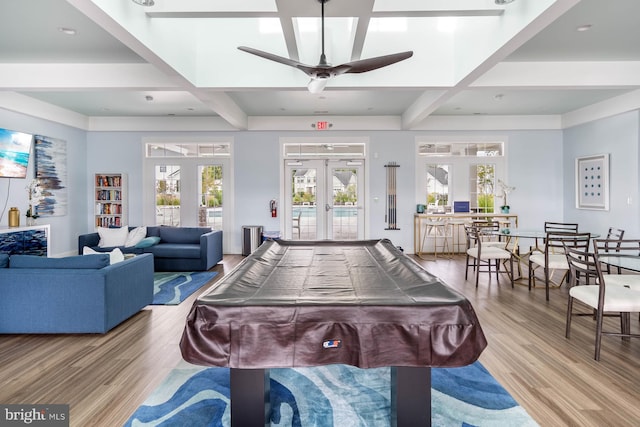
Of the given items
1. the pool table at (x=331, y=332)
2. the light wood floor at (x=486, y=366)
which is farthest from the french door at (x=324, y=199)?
the pool table at (x=331, y=332)

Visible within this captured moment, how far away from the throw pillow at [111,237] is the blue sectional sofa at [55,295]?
3003mm

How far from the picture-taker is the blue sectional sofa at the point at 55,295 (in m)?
3.21

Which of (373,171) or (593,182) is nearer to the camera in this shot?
(593,182)

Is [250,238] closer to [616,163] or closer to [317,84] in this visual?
[317,84]

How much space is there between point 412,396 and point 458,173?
6.91 metres

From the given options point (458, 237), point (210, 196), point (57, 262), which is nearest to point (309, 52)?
point (57, 262)

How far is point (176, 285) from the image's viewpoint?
5121 millimetres

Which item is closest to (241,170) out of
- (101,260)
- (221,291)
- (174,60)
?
(174,60)

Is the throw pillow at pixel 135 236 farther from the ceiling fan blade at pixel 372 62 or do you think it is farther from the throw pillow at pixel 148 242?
the ceiling fan blade at pixel 372 62

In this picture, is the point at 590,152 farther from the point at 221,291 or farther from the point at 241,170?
the point at 221,291

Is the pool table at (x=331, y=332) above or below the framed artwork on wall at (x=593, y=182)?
below

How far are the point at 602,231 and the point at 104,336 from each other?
806cm

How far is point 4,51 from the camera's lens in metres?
4.16

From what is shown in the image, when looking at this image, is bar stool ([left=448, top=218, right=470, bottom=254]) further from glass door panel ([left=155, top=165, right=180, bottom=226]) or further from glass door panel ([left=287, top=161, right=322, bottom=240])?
glass door panel ([left=155, top=165, right=180, bottom=226])
